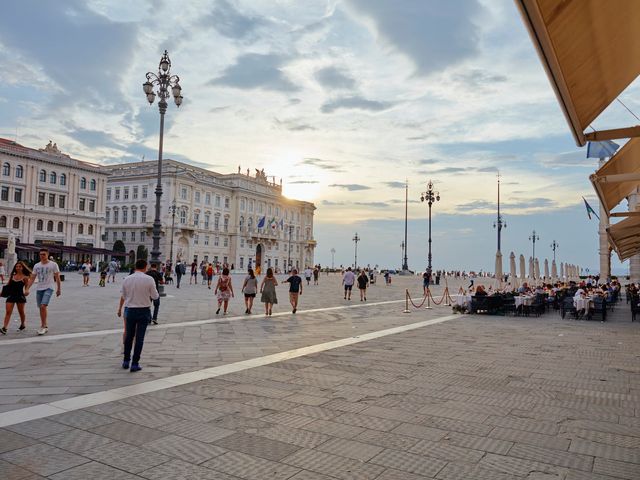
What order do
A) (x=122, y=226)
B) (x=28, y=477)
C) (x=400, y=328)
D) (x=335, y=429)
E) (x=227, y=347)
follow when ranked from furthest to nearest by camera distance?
1. (x=122, y=226)
2. (x=400, y=328)
3. (x=227, y=347)
4. (x=335, y=429)
5. (x=28, y=477)

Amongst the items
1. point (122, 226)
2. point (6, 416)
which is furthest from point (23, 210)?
point (6, 416)

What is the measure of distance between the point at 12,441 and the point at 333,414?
2.95 m

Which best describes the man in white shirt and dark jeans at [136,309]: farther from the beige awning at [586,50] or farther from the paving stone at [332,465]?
the beige awning at [586,50]

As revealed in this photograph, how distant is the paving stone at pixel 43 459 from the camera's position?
3.78m

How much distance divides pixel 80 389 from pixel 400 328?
28.5 ft

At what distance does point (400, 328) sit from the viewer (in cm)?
1313

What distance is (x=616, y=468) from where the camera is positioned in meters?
3.94

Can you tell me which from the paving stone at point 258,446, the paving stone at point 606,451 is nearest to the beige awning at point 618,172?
the paving stone at point 606,451

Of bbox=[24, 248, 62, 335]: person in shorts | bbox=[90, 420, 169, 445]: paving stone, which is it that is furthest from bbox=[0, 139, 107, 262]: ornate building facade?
bbox=[90, 420, 169, 445]: paving stone

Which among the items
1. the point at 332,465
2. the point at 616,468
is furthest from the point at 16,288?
the point at 616,468

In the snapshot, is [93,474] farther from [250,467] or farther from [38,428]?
[38,428]

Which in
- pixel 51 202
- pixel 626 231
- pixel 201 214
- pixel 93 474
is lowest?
pixel 93 474

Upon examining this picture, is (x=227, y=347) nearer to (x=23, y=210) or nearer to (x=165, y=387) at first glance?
(x=165, y=387)

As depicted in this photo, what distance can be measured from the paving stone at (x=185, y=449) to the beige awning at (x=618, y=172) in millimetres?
8882
